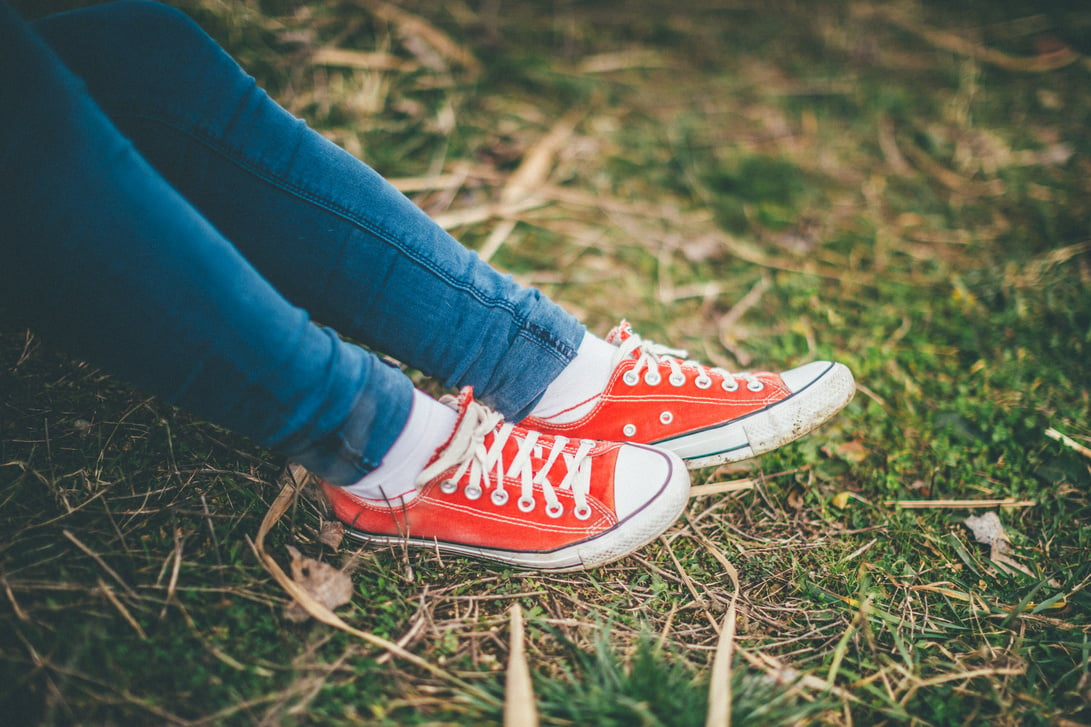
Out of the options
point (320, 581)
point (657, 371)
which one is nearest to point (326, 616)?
point (320, 581)

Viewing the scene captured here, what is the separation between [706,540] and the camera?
1439mm

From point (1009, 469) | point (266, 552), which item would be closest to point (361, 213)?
point (266, 552)

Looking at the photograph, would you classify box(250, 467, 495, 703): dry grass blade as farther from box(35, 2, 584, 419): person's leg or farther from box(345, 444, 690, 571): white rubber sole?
box(35, 2, 584, 419): person's leg

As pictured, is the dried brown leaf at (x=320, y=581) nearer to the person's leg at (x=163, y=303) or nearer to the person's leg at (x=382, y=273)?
the person's leg at (x=163, y=303)

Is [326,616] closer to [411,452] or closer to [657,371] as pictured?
[411,452]

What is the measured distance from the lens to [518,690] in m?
1.07

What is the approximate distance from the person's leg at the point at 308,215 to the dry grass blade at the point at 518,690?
0.50 meters

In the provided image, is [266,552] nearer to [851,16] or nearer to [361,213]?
[361,213]

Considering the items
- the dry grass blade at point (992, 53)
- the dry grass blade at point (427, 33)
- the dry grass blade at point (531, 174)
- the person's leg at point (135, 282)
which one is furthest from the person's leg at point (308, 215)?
the dry grass blade at point (992, 53)

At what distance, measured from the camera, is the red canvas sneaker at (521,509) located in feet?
4.17

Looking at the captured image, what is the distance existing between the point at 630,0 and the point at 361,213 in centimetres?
329

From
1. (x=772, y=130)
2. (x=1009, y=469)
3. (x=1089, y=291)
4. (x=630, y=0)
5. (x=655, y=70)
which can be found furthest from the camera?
(x=630, y=0)

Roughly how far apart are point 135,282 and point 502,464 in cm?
73

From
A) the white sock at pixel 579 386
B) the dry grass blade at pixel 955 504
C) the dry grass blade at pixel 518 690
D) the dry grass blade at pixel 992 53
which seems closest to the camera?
the dry grass blade at pixel 518 690
